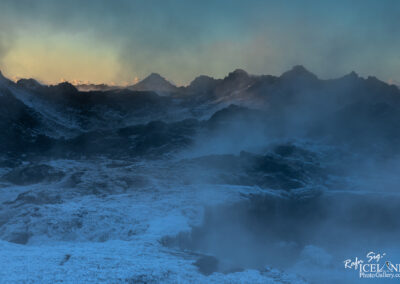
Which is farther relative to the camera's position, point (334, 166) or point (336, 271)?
point (334, 166)

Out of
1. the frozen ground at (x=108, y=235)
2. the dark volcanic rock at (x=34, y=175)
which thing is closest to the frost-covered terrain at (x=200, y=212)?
the frozen ground at (x=108, y=235)

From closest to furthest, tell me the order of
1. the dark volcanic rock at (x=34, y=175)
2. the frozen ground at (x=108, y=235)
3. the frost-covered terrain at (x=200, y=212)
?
the frozen ground at (x=108, y=235) < the frost-covered terrain at (x=200, y=212) < the dark volcanic rock at (x=34, y=175)

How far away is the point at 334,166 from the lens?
139 metres

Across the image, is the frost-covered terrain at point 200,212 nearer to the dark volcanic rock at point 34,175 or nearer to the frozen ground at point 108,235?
the frozen ground at point 108,235

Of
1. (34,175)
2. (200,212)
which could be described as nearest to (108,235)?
(200,212)

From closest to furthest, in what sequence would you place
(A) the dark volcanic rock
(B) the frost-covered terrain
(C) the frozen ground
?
(C) the frozen ground < (B) the frost-covered terrain < (A) the dark volcanic rock

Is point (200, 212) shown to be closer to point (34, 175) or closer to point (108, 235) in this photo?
point (108, 235)

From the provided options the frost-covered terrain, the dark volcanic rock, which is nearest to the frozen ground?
the frost-covered terrain

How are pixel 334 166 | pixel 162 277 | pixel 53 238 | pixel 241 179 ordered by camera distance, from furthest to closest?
pixel 334 166
pixel 241 179
pixel 53 238
pixel 162 277

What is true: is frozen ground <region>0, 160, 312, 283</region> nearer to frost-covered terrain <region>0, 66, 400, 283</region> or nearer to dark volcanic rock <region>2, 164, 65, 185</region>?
frost-covered terrain <region>0, 66, 400, 283</region>

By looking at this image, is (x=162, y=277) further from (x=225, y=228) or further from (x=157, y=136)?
(x=157, y=136)

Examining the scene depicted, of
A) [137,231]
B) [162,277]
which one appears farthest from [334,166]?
[162,277]

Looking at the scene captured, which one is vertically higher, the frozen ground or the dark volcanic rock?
the dark volcanic rock

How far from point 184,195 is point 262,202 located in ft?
52.7
